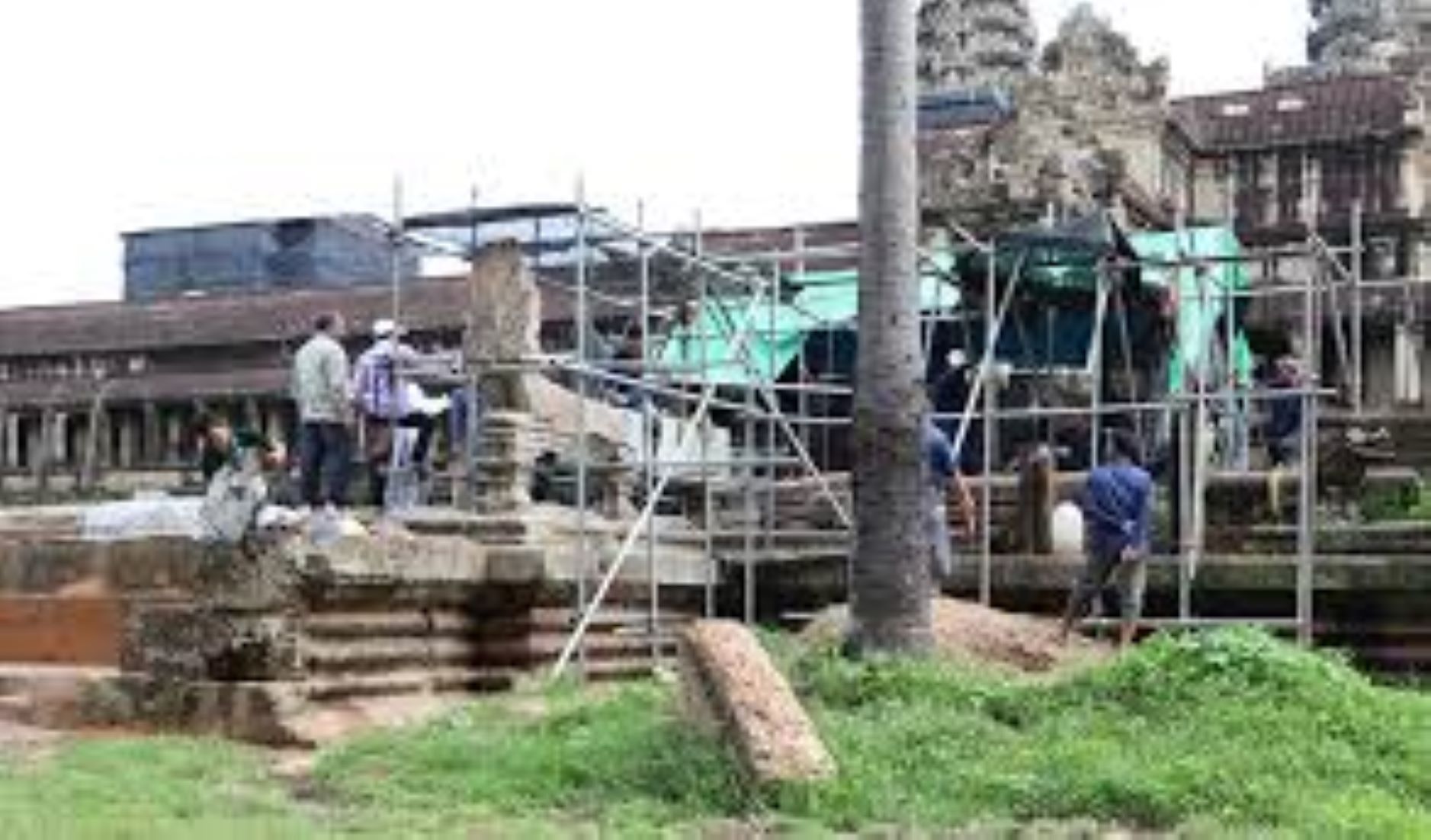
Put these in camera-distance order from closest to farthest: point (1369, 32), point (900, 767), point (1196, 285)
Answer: point (900, 767) → point (1196, 285) → point (1369, 32)

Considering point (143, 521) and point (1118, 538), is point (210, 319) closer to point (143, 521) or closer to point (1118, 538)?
point (143, 521)

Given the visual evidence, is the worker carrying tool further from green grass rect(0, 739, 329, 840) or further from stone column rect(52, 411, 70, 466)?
stone column rect(52, 411, 70, 466)

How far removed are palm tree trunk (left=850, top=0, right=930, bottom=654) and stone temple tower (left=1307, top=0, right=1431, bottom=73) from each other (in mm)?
32642

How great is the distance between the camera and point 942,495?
14.1 m

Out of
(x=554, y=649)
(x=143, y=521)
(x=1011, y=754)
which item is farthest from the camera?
(x=554, y=649)

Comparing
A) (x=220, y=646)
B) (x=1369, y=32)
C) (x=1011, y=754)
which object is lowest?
(x=1011, y=754)

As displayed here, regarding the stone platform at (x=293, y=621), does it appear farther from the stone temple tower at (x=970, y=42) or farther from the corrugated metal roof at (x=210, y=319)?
the stone temple tower at (x=970, y=42)

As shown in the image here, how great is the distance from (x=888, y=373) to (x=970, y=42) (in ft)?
89.0

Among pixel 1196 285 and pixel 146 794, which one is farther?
pixel 1196 285

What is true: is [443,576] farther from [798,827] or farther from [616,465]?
[798,827]

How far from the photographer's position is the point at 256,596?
11102 mm

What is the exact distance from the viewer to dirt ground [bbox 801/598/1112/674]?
1235cm

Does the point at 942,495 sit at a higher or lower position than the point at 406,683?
higher

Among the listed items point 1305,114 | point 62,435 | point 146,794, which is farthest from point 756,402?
point 62,435
